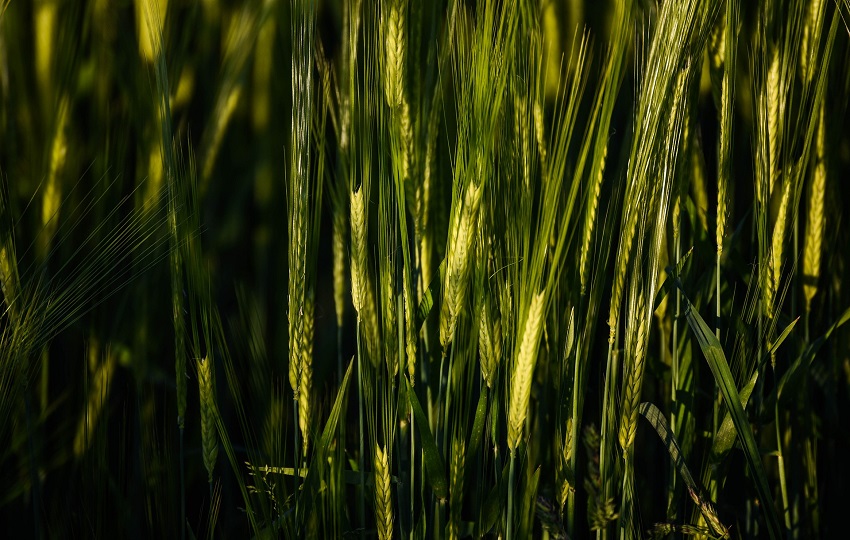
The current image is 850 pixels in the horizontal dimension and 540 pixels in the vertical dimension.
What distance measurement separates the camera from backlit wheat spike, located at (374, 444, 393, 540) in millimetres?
630

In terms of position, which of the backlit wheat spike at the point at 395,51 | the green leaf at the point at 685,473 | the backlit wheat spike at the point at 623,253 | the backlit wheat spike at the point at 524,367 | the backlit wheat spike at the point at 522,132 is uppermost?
the backlit wheat spike at the point at 395,51

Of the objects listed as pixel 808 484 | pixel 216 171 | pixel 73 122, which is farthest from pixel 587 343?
pixel 73 122

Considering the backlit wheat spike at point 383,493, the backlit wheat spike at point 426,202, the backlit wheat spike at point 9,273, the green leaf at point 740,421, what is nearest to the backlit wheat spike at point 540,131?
the backlit wheat spike at point 426,202

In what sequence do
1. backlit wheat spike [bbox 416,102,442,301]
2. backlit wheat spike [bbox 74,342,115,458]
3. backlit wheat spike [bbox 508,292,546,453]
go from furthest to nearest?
backlit wheat spike [bbox 74,342,115,458] → backlit wheat spike [bbox 416,102,442,301] → backlit wheat spike [bbox 508,292,546,453]

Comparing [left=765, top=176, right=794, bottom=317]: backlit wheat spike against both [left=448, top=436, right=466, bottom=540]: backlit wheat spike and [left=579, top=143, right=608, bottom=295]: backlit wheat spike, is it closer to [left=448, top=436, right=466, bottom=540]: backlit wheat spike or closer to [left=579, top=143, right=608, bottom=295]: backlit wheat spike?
[left=579, top=143, right=608, bottom=295]: backlit wheat spike

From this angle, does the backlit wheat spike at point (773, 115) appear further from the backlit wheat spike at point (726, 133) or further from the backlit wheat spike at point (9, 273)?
the backlit wheat spike at point (9, 273)

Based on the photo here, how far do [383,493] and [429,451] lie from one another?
0.20 feet

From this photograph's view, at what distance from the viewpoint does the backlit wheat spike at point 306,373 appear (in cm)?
65

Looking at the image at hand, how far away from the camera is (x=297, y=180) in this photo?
0.61m

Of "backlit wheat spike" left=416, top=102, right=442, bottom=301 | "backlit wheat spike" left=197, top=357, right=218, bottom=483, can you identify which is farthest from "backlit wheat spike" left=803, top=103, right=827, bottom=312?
"backlit wheat spike" left=197, top=357, right=218, bottom=483

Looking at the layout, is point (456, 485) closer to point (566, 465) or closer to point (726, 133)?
point (566, 465)

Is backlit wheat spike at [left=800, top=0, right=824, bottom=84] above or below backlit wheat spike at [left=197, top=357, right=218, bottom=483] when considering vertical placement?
above

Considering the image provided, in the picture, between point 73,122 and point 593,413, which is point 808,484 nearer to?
point 593,413

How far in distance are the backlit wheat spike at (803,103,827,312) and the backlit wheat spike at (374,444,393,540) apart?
54cm
